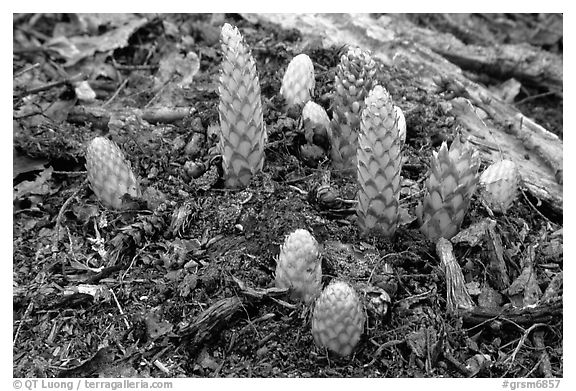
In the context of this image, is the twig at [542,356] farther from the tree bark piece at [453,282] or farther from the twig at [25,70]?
the twig at [25,70]

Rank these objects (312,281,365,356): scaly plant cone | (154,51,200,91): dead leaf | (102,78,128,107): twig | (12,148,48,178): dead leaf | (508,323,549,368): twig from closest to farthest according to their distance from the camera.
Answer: (312,281,365,356): scaly plant cone → (508,323,549,368): twig → (12,148,48,178): dead leaf → (102,78,128,107): twig → (154,51,200,91): dead leaf

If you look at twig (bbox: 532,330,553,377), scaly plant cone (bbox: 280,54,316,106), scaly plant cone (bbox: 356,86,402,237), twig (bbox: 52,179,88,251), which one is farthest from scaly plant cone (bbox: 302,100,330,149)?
twig (bbox: 532,330,553,377)

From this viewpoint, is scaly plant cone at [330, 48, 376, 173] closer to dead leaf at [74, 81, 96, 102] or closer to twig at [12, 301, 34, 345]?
twig at [12, 301, 34, 345]

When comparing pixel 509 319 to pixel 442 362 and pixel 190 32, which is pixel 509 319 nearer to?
pixel 442 362

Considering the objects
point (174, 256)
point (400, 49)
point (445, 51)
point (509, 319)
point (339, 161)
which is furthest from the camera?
point (445, 51)

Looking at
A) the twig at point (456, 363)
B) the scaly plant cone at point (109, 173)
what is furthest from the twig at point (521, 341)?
the scaly plant cone at point (109, 173)
